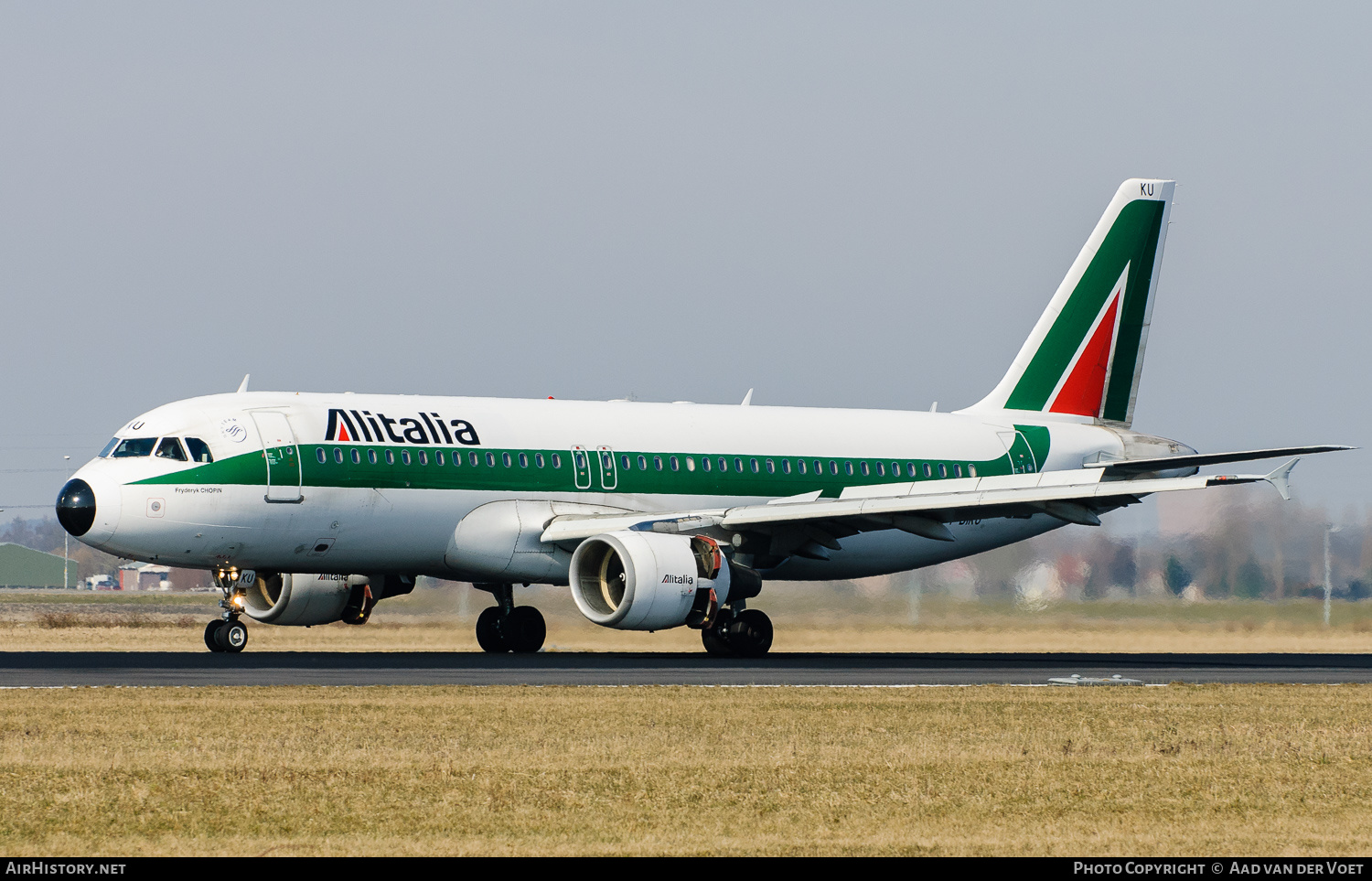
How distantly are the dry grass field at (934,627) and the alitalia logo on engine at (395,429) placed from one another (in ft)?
18.1

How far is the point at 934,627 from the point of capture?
128 feet

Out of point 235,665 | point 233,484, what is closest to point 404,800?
point 235,665

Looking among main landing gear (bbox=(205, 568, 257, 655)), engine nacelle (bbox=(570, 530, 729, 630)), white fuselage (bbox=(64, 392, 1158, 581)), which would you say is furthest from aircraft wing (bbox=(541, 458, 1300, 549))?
main landing gear (bbox=(205, 568, 257, 655))

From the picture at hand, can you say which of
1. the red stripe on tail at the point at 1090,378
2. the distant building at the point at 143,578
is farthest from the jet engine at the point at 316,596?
the distant building at the point at 143,578

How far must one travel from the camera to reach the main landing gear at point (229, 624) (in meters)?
31.6

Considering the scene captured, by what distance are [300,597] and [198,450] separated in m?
4.97

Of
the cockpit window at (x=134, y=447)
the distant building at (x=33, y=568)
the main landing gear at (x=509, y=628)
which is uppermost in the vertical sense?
the cockpit window at (x=134, y=447)

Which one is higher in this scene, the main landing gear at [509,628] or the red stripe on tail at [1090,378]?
the red stripe on tail at [1090,378]

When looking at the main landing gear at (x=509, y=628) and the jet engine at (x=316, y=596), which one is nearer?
the jet engine at (x=316, y=596)

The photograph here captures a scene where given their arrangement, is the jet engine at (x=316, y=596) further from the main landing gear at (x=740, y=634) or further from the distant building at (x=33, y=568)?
the distant building at (x=33, y=568)

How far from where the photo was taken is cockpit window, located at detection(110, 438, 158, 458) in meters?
30.8

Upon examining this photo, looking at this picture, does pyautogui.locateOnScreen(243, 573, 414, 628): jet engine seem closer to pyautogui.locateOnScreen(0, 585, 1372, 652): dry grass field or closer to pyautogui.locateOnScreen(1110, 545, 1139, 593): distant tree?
pyautogui.locateOnScreen(0, 585, 1372, 652): dry grass field

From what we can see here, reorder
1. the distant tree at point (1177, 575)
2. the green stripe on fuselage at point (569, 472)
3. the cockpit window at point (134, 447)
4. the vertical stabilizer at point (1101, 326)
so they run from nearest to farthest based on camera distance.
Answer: the cockpit window at point (134, 447) < the green stripe on fuselage at point (569, 472) < the distant tree at point (1177, 575) < the vertical stabilizer at point (1101, 326)
